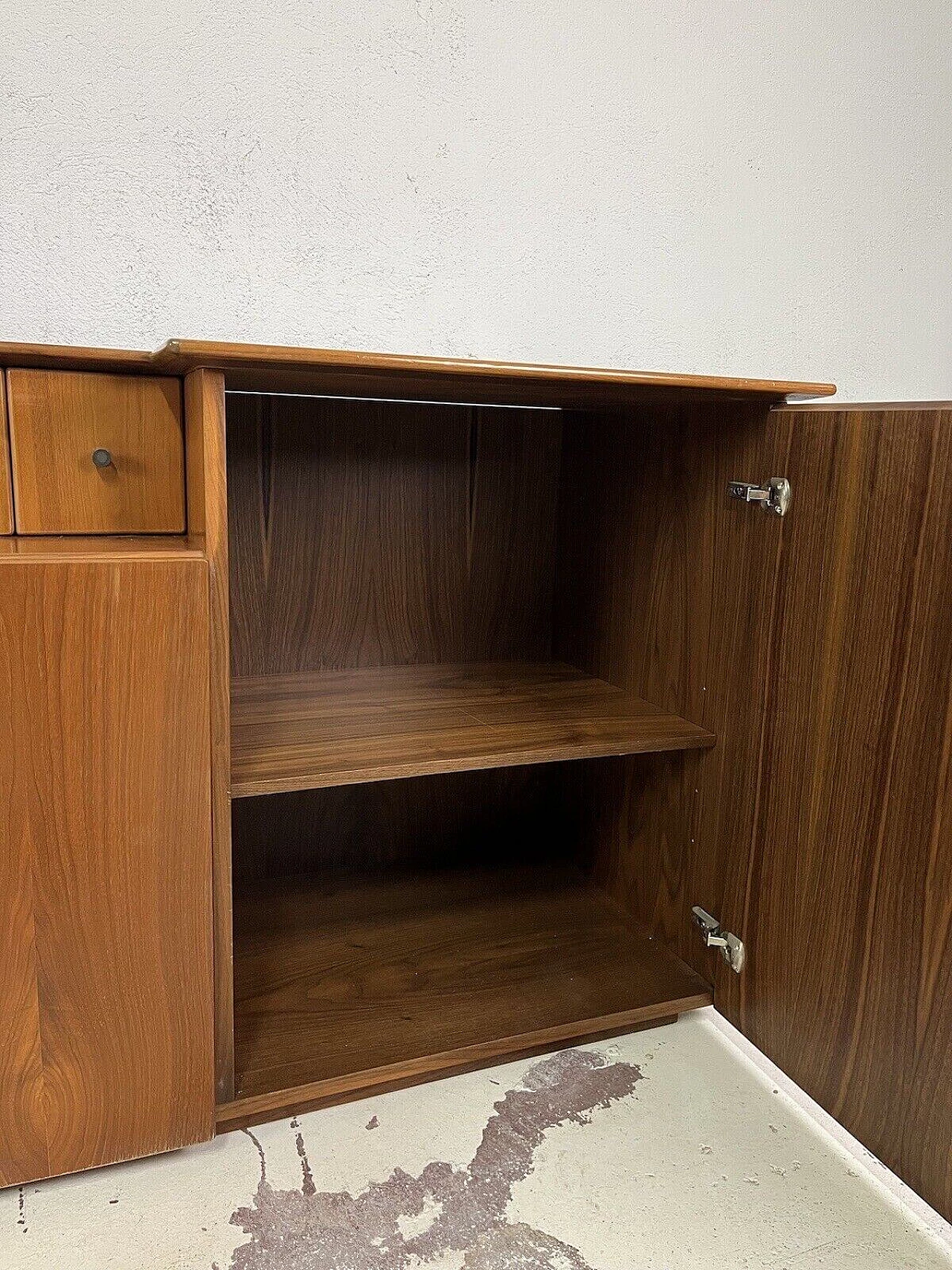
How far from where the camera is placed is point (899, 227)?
2.02m

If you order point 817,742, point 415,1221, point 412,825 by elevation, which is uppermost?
point 817,742

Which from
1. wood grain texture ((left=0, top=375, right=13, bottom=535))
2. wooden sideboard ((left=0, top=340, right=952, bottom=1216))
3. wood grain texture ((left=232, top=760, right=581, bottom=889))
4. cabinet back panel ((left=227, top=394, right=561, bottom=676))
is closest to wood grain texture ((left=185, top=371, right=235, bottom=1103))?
wooden sideboard ((left=0, top=340, right=952, bottom=1216))

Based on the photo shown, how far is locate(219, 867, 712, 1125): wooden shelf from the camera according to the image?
110cm

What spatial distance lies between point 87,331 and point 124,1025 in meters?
1.00

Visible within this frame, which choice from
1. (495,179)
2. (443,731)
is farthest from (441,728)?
(495,179)

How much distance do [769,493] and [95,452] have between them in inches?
30.8

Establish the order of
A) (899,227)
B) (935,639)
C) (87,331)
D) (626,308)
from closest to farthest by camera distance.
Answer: (935,639)
(87,331)
(626,308)
(899,227)

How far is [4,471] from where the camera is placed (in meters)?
1.02

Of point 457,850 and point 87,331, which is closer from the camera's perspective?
point 87,331

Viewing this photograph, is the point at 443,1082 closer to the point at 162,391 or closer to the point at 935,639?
the point at 935,639

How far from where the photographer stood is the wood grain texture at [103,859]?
849 mm

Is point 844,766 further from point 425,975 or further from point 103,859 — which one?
point 103,859

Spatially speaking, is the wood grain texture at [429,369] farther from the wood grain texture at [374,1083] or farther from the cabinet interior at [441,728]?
the wood grain texture at [374,1083]

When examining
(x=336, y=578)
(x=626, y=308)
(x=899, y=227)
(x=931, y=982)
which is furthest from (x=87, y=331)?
(x=899, y=227)
